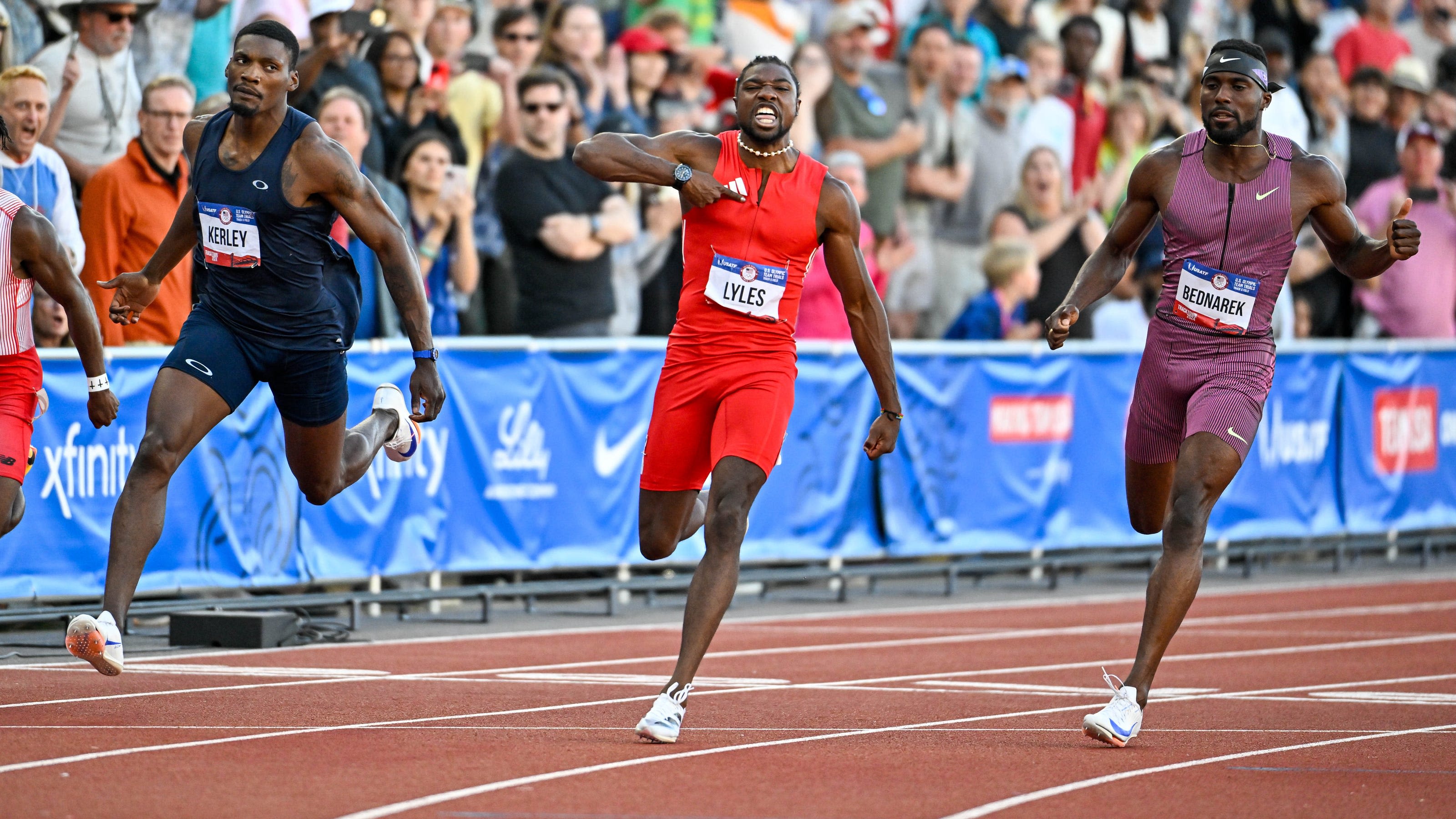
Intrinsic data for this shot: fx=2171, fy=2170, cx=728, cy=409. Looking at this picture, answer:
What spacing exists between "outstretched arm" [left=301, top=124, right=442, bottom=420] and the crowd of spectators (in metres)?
2.29

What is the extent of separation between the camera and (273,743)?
751 centimetres

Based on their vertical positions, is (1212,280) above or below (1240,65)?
below

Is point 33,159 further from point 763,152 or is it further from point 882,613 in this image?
point 882,613

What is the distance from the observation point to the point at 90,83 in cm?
1258

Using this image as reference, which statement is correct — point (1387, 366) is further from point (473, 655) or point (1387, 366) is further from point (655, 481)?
point (655, 481)

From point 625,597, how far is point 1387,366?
746 cm

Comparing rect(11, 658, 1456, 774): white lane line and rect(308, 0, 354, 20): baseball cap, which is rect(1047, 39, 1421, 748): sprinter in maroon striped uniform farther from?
rect(308, 0, 354, 20): baseball cap

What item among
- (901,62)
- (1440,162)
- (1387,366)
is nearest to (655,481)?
(901,62)

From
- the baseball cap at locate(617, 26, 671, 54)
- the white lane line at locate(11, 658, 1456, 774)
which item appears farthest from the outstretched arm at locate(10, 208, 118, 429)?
the baseball cap at locate(617, 26, 671, 54)

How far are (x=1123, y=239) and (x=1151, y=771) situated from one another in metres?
2.47

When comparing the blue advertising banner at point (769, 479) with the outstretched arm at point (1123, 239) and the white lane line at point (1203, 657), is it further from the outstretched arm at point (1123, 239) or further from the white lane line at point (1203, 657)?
the outstretched arm at point (1123, 239)

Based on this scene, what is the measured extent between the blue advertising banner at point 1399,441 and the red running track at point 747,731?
5532 mm

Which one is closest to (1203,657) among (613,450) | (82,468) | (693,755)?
(613,450)

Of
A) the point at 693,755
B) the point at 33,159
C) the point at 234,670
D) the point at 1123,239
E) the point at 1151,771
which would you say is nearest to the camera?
the point at 1151,771
